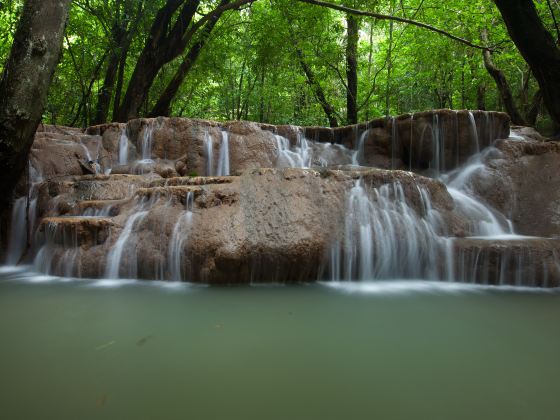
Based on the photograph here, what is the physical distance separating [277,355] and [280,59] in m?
11.6

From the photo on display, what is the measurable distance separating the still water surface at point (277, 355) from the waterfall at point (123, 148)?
13.8 feet

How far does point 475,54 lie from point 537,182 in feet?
25.2

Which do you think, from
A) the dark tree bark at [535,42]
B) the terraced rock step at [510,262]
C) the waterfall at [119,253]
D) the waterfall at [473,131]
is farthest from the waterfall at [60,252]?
the waterfall at [473,131]

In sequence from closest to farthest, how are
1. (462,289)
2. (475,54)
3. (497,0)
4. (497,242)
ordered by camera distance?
(462,289) → (497,242) → (497,0) → (475,54)

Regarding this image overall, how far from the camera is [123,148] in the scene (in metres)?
7.19

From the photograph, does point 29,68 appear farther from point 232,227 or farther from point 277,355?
point 277,355

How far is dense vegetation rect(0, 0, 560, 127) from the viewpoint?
866cm

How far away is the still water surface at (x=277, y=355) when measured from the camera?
57.6 inches

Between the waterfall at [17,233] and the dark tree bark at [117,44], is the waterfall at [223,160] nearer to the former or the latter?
the waterfall at [17,233]

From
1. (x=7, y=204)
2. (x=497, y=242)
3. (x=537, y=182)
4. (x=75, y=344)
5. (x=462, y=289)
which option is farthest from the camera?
(x=537, y=182)

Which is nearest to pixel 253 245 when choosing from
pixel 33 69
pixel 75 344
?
pixel 75 344

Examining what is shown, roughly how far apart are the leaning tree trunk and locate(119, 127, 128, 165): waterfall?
3097 mm

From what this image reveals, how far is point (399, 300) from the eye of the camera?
3055 mm

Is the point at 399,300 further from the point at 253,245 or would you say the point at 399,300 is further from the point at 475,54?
the point at 475,54
